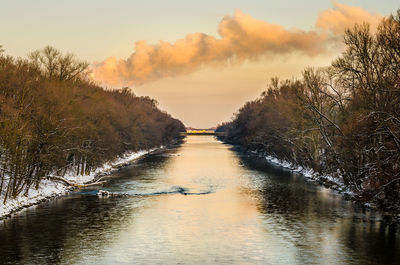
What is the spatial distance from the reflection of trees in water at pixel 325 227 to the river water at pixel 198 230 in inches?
2.6

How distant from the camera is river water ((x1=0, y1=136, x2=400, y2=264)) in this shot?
2623cm

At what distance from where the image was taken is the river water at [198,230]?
26.2m

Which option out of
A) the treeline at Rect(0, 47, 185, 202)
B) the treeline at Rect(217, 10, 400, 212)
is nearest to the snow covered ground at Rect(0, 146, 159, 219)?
the treeline at Rect(0, 47, 185, 202)

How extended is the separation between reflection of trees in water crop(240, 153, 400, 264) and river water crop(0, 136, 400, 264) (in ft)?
0.22

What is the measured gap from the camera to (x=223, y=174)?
253 feet

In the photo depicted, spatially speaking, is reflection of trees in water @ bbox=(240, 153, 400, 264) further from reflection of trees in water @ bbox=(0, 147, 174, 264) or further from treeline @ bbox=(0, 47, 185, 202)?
treeline @ bbox=(0, 47, 185, 202)

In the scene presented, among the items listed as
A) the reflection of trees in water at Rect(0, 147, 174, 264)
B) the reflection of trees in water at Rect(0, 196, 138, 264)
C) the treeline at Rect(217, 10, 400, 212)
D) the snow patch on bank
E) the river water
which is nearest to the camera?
the river water

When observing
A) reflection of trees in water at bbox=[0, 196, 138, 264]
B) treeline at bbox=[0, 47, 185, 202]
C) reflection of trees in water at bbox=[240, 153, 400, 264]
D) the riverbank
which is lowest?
reflection of trees in water at bbox=[0, 196, 138, 264]

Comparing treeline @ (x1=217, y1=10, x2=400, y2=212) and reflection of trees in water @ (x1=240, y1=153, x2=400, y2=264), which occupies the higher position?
treeline @ (x1=217, y1=10, x2=400, y2=212)

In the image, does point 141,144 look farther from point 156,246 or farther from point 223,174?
Result: point 156,246

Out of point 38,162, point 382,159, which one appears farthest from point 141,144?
point 382,159

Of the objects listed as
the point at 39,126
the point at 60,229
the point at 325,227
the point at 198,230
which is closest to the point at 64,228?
the point at 60,229

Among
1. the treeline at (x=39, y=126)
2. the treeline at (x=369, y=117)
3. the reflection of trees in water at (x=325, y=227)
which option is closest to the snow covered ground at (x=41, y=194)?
the treeline at (x=39, y=126)

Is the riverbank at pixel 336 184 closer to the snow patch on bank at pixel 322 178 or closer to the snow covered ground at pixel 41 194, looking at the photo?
the snow patch on bank at pixel 322 178
